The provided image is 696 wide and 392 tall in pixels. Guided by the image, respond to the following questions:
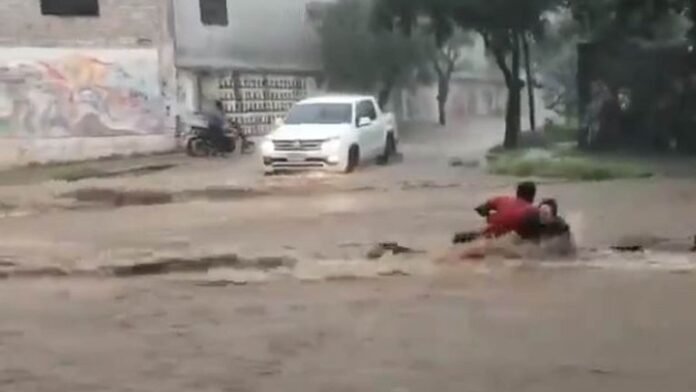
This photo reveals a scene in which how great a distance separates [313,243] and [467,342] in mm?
6343

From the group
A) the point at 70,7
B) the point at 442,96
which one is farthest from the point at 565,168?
the point at 442,96

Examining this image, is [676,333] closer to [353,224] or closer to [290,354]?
[290,354]

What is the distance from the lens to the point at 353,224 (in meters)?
17.3

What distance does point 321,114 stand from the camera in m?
27.3

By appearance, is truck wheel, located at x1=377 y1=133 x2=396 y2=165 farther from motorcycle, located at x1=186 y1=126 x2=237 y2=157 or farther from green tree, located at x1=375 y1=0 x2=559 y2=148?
motorcycle, located at x1=186 y1=126 x2=237 y2=157

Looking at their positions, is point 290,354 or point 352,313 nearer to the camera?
point 290,354

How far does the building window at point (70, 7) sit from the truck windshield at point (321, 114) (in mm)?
9048

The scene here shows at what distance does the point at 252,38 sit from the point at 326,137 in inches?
678

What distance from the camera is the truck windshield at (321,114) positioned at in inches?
1062

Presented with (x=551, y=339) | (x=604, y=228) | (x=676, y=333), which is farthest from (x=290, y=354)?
(x=604, y=228)

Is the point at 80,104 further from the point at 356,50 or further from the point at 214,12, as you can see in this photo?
the point at 356,50

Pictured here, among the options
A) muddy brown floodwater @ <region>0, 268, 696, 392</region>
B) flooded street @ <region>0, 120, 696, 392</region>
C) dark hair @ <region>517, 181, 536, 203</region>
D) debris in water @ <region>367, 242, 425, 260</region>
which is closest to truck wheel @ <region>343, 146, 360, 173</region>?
flooded street @ <region>0, 120, 696, 392</region>

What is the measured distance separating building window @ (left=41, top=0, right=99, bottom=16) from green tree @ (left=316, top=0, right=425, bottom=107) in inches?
450

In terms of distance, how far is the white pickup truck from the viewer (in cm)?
2588
